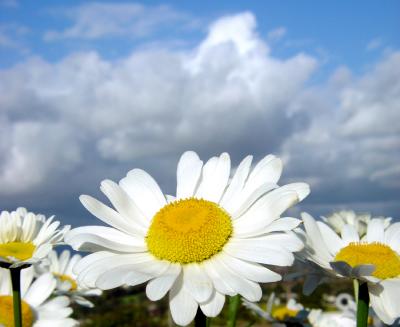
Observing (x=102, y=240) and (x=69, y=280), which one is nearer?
(x=102, y=240)

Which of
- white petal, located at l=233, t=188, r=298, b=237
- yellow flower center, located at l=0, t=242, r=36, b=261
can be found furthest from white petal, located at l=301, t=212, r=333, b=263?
yellow flower center, located at l=0, t=242, r=36, b=261

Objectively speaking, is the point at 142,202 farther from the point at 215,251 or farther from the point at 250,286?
the point at 250,286

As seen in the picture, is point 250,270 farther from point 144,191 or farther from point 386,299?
point 144,191

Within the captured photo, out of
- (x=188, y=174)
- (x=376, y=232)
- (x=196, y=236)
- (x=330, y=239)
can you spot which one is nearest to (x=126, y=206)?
(x=188, y=174)

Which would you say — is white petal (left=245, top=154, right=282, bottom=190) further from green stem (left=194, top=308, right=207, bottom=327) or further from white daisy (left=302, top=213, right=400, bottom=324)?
green stem (left=194, top=308, right=207, bottom=327)

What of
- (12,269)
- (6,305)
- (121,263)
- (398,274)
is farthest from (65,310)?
(398,274)
